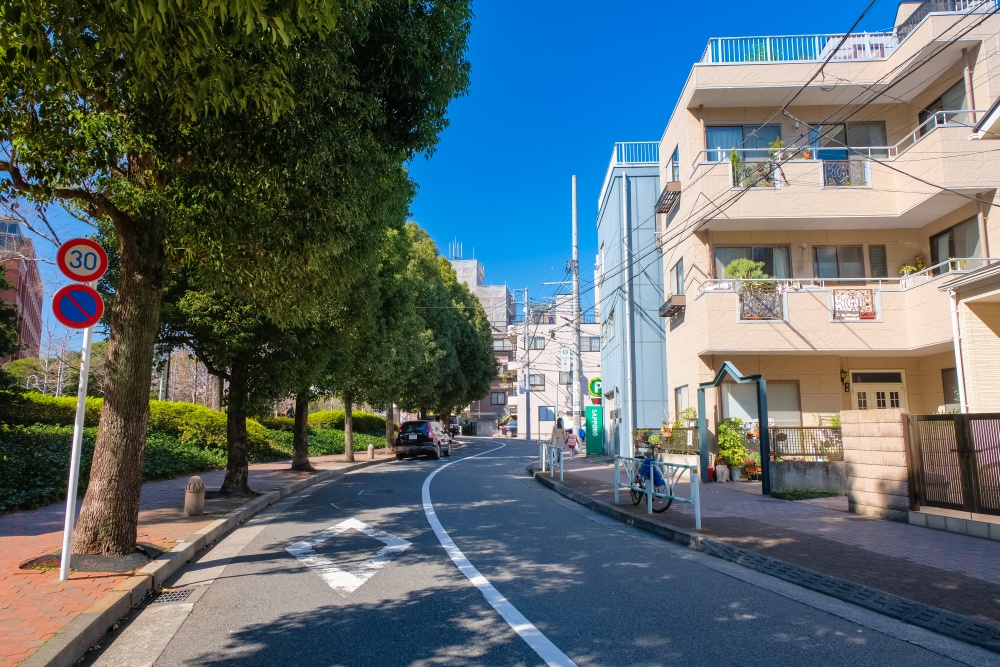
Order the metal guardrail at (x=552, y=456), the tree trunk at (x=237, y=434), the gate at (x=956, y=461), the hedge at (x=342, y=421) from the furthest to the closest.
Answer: the hedge at (x=342, y=421) < the metal guardrail at (x=552, y=456) < the tree trunk at (x=237, y=434) < the gate at (x=956, y=461)

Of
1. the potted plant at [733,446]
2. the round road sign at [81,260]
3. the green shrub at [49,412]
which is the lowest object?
the potted plant at [733,446]

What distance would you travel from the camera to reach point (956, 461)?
903cm

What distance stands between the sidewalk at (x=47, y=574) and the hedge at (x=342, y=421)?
2470 cm

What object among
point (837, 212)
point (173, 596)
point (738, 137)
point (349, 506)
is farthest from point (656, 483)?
point (738, 137)

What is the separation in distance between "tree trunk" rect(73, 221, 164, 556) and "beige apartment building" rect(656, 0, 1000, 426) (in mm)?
13886

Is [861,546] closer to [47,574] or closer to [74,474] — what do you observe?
[74,474]

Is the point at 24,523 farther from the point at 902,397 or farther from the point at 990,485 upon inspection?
the point at 902,397

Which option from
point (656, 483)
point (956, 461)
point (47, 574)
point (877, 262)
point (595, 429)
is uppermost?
point (877, 262)

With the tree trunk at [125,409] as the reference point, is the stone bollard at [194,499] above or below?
below

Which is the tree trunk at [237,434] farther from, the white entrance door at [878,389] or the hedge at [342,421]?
the hedge at [342,421]

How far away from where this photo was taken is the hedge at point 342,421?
3831 centimetres

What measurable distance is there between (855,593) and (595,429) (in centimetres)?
2397

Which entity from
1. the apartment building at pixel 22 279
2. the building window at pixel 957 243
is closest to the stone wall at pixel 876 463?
the building window at pixel 957 243

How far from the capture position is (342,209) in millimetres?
7973
